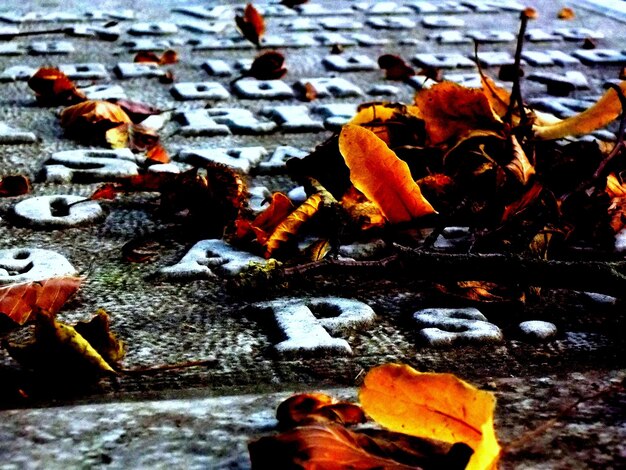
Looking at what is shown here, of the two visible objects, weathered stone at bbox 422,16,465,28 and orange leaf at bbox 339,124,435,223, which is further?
weathered stone at bbox 422,16,465,28

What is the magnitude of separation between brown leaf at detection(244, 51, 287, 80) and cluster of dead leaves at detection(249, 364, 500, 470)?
2.54m

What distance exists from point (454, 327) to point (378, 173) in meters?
0.33

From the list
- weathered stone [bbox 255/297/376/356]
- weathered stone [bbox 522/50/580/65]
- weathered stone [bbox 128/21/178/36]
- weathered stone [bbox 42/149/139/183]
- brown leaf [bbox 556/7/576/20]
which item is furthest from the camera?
brown leaf [bbox 556/7/576/20]

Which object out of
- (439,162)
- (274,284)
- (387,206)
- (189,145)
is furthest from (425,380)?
(189,145)

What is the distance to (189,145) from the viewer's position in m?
2.59

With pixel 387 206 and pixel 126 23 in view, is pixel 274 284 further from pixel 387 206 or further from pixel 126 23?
pixel 126 23

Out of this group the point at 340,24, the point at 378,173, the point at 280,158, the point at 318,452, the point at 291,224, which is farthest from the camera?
the point at 340,24

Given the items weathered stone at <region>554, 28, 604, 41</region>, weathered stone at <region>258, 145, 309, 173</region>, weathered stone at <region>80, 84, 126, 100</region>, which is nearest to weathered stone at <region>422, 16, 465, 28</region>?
weathered stone at <region>554, 28, 604, 41</region>

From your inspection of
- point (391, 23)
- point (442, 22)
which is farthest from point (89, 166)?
point (442, 22)

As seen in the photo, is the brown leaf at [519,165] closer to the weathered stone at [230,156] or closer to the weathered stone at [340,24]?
the weathered stone at [230,156]

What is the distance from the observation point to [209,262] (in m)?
1.72

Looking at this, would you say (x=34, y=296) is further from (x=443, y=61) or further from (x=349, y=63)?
(x=443, y=61)

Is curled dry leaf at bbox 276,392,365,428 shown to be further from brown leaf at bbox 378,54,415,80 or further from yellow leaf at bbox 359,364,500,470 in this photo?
brown leaf at bbox 378,54,415,80

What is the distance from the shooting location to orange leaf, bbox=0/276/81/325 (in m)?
1.44
